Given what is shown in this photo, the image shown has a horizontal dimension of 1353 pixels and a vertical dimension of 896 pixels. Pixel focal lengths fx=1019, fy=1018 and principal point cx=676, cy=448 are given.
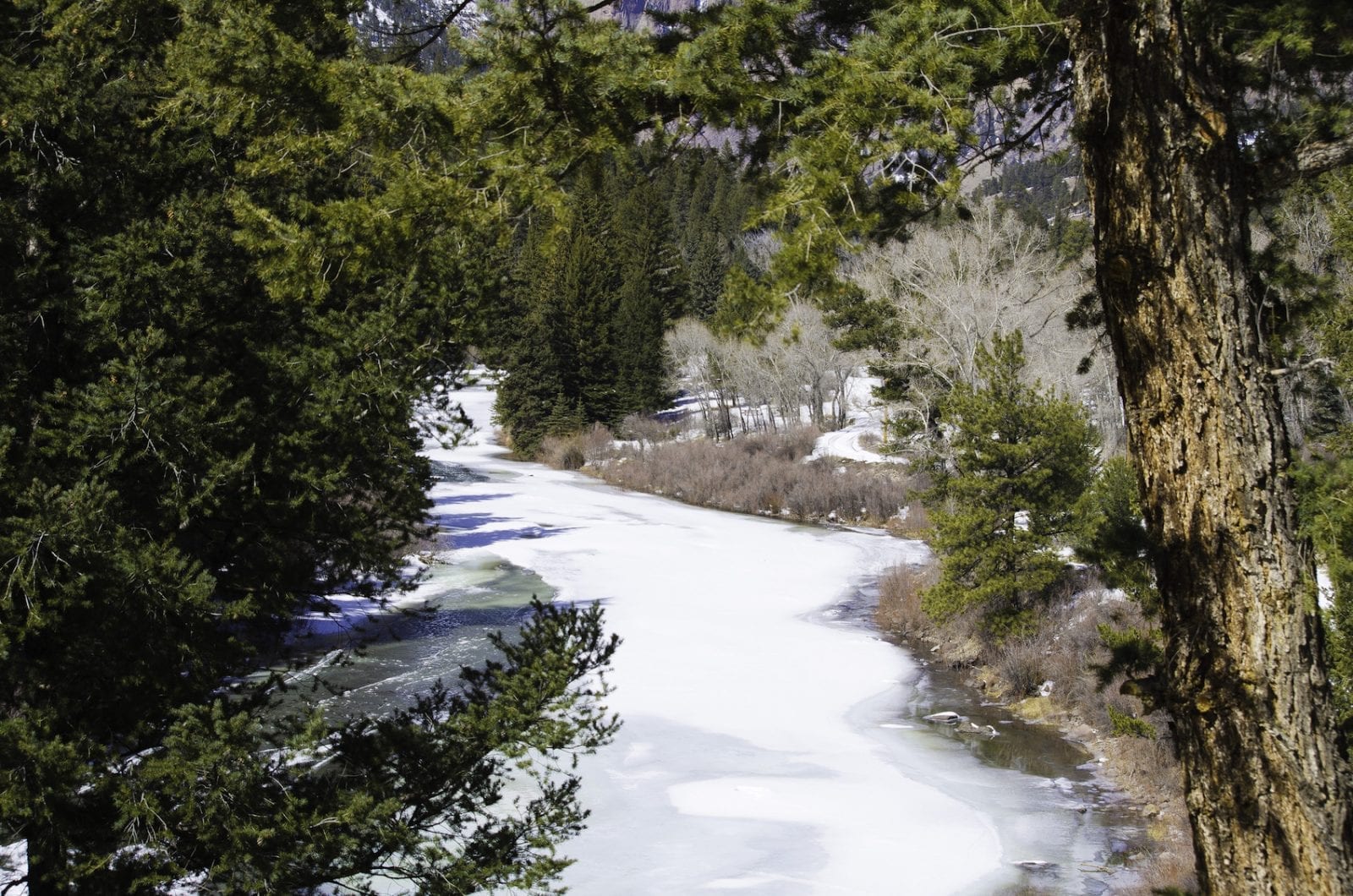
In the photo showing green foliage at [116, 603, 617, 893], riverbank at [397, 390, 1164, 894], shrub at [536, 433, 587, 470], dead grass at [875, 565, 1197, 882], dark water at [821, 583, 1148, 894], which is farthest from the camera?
shrub at [536, 433, 587, 470]

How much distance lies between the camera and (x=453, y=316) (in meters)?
7.48

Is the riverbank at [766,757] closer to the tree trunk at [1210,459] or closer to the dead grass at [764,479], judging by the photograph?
the tree trunk at [1210,459]

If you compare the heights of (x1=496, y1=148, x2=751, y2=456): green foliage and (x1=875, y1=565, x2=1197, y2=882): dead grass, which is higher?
(x1=496, y1=148, x2=751, y2=456): green foliage

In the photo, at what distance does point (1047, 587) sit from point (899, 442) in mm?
9157

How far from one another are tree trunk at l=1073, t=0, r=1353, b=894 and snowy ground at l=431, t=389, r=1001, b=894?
6.21 metres

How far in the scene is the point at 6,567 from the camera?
5203 mm

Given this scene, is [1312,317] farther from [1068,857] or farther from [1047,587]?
[1047,587]

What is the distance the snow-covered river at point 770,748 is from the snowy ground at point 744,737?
0.10 ft

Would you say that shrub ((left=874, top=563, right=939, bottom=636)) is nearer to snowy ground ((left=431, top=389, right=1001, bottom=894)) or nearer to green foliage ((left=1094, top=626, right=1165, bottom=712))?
snowy ground ((left=431, top=389, right=1001, bottom=894))

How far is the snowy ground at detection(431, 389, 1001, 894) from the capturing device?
9180 mm

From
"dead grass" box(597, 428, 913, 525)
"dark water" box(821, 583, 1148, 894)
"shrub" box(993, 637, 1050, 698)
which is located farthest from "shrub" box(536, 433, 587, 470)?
"shrub" box(993, 637, 1050, 698)

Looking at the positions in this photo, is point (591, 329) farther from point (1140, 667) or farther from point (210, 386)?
point (1140, 667)

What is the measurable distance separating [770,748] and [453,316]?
708 cm

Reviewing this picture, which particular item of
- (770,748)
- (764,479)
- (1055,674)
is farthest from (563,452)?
(770,748)
